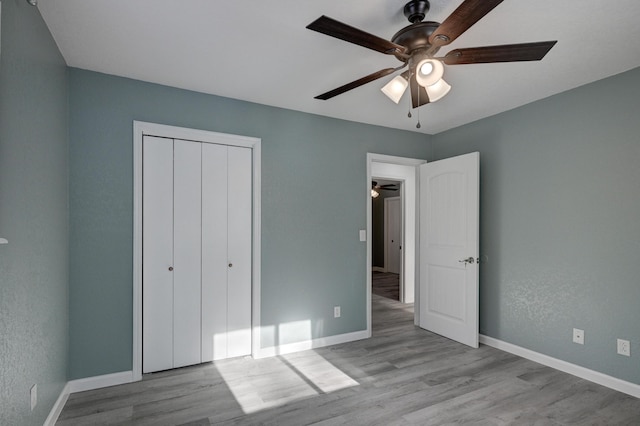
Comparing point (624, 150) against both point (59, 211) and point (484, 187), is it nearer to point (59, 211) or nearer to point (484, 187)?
point (484, 187)

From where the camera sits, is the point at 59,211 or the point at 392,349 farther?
the point at 392,349

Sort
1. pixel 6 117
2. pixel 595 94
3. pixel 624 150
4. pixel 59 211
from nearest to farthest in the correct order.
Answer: pixel 6 117 < pixel 59 211 < pixel 624 150 < pixel 595 94

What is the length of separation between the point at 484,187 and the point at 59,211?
399 cm

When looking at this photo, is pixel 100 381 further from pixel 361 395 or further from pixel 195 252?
pixel 361 395

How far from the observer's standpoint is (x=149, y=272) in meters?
→ 2.91

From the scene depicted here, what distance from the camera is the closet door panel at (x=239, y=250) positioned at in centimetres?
325

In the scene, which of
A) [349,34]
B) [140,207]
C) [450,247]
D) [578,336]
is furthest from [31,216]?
[578,336]

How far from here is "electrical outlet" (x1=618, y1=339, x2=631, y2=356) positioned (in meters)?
2.63

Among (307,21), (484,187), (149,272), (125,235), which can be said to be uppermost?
(307,21)

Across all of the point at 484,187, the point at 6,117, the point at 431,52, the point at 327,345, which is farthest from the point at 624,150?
the point at 6,117

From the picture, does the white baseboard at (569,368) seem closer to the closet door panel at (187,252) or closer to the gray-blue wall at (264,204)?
the gray-blue wall at (264,204)

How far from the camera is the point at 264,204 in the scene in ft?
11.1

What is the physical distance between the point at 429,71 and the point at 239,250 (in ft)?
7.64

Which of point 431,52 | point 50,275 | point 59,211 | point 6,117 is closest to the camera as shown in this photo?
point 6,117
